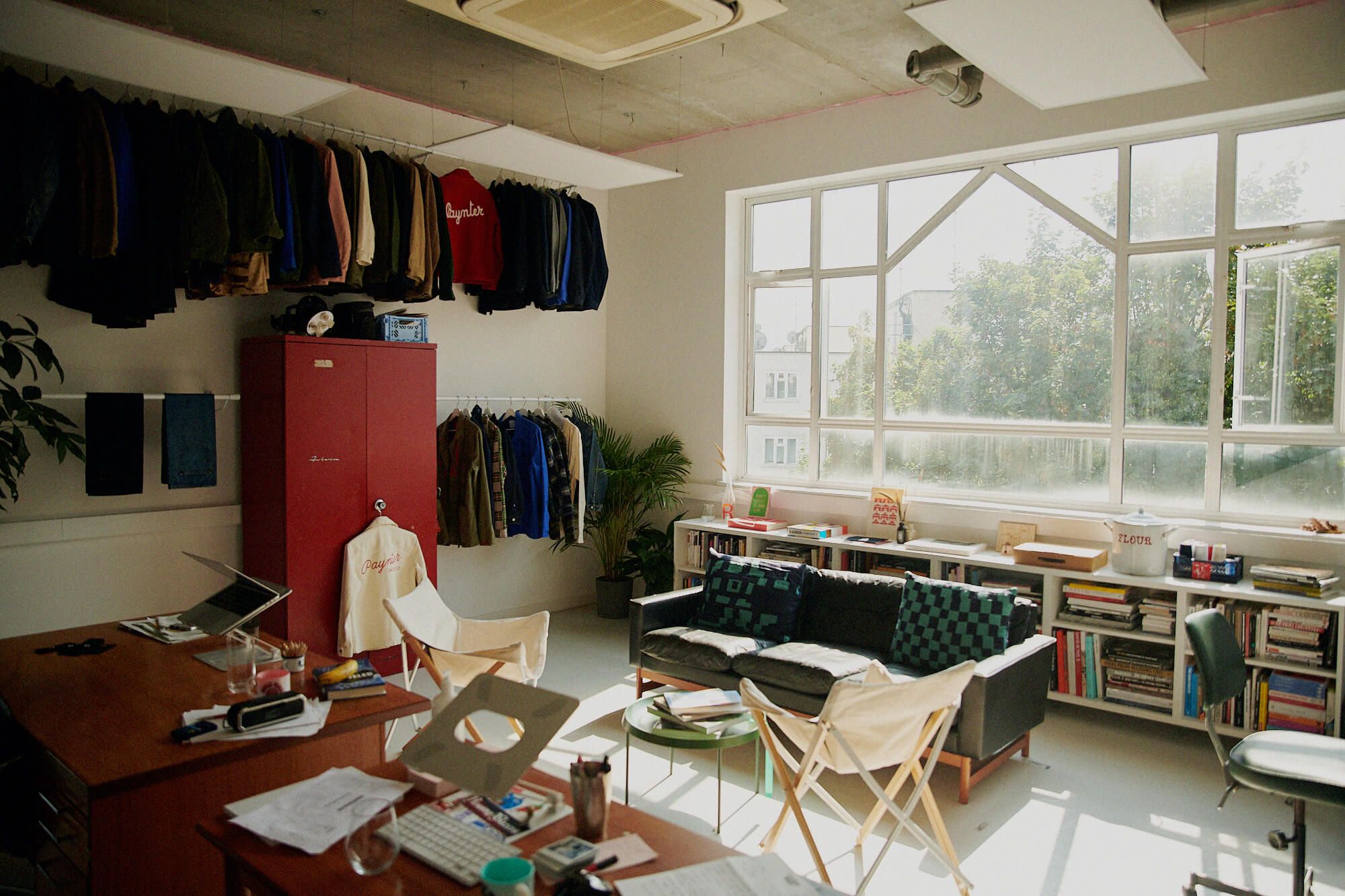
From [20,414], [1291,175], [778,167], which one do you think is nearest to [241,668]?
[20,414]

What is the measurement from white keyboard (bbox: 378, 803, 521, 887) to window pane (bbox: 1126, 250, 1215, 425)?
15.1 feet

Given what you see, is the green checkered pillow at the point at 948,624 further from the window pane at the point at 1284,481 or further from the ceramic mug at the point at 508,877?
the ceramic mug at the point at 508,877

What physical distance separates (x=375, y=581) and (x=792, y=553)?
8.57 feet

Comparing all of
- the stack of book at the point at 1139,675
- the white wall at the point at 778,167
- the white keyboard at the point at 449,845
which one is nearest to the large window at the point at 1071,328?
the white wall at the point at 778,167

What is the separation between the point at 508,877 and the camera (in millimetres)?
1592

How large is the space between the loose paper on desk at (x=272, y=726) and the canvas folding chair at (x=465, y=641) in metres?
0.87

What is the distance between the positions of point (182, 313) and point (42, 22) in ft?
6.73

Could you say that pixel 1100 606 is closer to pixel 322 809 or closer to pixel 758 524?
pixel 758 524

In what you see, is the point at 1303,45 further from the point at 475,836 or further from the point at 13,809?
the point at 13,809

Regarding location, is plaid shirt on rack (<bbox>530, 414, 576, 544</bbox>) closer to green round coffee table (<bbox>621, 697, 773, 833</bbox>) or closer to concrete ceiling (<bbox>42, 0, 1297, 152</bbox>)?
concrete ceiling (<bbox>42, 0, 1297, 152</bbox>)

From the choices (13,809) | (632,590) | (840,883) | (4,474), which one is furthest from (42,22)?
(632,590)

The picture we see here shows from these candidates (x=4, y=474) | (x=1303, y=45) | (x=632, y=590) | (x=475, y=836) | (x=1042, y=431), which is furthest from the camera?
(x=632, y=590)

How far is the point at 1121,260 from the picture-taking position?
5242mm

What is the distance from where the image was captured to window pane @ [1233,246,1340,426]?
466 cm
